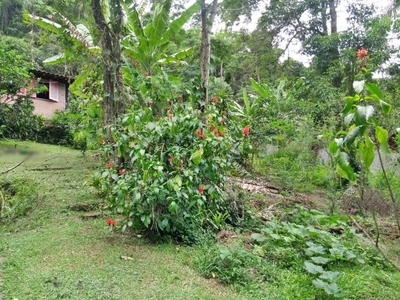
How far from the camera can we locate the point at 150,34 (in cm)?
597

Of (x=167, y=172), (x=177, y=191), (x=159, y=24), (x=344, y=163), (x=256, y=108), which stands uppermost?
(x=159, y=24)

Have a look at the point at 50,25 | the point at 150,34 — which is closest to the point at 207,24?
the point at 150,34

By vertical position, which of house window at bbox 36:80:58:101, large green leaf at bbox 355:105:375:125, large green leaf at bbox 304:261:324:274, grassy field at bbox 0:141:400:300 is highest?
house window at bbox 36:80:58:101

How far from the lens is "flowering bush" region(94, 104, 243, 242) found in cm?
306

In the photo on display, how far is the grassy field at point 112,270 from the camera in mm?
2334

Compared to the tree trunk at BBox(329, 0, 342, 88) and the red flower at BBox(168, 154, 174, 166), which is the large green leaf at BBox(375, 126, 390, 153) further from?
the tree trunk at BBox(329, 0, 342, 88)

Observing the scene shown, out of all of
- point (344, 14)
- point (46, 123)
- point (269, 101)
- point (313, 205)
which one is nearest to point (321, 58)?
point (344, 14)

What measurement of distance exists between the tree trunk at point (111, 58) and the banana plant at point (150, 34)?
1545 millimetres

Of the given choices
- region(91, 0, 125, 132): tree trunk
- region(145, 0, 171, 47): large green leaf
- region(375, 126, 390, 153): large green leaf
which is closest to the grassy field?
region(91, 0, 125, 132): tree trunk

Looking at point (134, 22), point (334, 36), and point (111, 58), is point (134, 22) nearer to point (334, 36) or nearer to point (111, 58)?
point (111, 58)

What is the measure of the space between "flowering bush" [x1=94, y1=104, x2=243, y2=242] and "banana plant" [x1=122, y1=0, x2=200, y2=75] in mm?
2615

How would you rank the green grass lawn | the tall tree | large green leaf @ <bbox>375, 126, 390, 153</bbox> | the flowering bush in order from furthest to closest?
the tall tree, the flowering bush, the green grass lawn, large green leaf @ <bbox>375, 126, 390, 153</bbox>

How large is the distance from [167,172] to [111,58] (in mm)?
1830

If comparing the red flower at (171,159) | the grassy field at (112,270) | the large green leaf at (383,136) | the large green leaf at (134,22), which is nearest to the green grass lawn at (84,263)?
the grassy field at (112,270)
